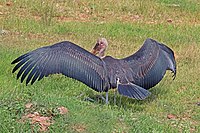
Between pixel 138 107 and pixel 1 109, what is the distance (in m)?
1.89

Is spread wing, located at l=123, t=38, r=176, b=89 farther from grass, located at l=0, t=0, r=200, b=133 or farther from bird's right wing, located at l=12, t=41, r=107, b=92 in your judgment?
bird's right wing, located at l=12, t=41, r=107, b=92

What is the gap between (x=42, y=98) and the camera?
6.52 meters

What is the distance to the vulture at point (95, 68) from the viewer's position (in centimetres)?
669

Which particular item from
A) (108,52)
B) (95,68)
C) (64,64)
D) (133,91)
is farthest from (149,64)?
(108,52)

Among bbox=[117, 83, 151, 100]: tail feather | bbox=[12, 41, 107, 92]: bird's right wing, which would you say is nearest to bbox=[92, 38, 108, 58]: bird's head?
bbox=[12, 41, 107, 92]: bird's right wing

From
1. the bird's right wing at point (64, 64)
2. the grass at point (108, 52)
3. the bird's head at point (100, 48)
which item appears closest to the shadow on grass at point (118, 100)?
the grass at point (108, 52)

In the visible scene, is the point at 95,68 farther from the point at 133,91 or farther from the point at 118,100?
the point at 118,100

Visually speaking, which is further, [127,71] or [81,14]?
[81,14]

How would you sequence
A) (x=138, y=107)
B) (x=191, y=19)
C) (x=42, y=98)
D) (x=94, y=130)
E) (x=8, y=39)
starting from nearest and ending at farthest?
(x=94, y=130) → (x=42, y=98) → (x=138, y=107) → (x=8, y=39) → (x=191, y=19)

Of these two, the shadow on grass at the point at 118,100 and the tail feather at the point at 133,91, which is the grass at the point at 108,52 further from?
the tail feather at the point at 133,91

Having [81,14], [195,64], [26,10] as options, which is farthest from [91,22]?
[195,64]

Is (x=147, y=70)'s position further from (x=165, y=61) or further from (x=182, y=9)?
(x=182, y=9)

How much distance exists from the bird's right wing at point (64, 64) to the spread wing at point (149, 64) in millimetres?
511

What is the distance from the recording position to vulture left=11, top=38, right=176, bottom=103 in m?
6.69
